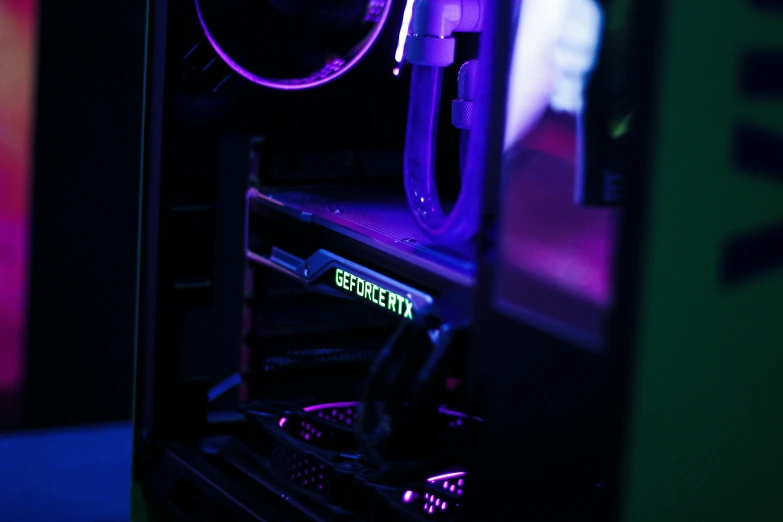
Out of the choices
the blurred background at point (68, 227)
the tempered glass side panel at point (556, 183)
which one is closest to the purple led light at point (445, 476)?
the tempered glass side panel at point (556, 183)

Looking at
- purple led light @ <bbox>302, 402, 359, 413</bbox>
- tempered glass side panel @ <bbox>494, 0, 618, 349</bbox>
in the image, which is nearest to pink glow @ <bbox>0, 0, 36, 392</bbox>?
purple led light @ <bbox>302, 402, 359, 413</bbox>

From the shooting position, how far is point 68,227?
6.71 ft

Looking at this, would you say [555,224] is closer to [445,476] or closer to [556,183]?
[556,183]

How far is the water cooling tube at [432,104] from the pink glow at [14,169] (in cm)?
115

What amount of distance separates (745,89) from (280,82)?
82 cm

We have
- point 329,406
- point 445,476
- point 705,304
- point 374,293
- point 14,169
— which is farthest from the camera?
point 14,169

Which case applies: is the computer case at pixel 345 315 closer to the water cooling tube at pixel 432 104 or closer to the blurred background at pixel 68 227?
the water cooling tube at pixel 432 104

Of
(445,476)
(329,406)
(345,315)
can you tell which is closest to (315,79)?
(345,315)

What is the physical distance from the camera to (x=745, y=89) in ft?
2.09

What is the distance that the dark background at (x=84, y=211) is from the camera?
6.51ft

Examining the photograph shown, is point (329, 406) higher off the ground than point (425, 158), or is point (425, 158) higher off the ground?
point (425, 158)

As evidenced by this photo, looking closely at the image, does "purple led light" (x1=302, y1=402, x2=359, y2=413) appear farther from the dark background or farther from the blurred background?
the dark background

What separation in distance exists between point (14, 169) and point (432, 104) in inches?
47.8

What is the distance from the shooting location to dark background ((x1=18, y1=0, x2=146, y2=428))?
78.1 inches
